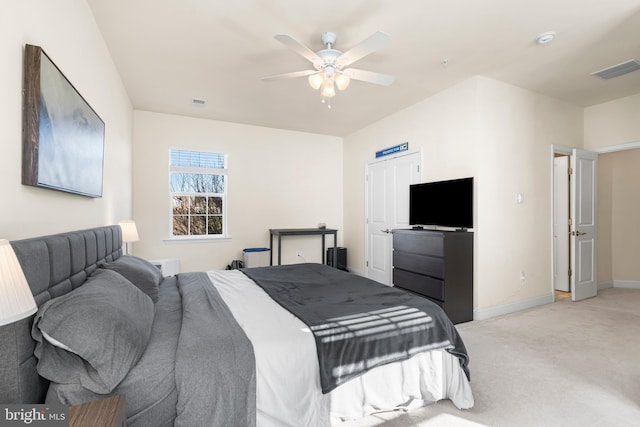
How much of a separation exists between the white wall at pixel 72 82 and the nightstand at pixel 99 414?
76 centimetres

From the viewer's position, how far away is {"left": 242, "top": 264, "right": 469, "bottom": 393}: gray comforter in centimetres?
159

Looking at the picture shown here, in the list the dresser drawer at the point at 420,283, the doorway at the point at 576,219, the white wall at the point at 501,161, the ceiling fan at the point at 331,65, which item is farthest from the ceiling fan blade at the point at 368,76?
the doorway at the point at 576,219

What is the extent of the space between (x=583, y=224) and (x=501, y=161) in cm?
182

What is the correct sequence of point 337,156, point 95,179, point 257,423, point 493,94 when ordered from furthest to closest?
point 337,156, point 493,94, point 95,179, point 257,423

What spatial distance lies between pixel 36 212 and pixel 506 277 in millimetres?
4407

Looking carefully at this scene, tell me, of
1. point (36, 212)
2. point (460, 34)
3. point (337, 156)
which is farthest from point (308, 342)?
point (337, 156)

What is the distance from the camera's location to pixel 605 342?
2.85 metres

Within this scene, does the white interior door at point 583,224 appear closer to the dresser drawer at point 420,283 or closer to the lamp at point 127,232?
the dresser drawer at point 420,283

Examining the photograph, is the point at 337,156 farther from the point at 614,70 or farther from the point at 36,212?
the point at 36,212

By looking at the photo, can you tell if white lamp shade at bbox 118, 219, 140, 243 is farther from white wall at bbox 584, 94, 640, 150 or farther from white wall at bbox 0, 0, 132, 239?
white wall at bbox 584, 94, 640, 150

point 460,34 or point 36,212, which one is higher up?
point 460,34

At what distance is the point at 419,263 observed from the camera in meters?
3.64

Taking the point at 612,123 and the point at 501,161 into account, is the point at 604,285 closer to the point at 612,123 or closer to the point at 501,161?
the point at 612,123

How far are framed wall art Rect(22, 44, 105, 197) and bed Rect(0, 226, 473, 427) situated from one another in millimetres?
336
